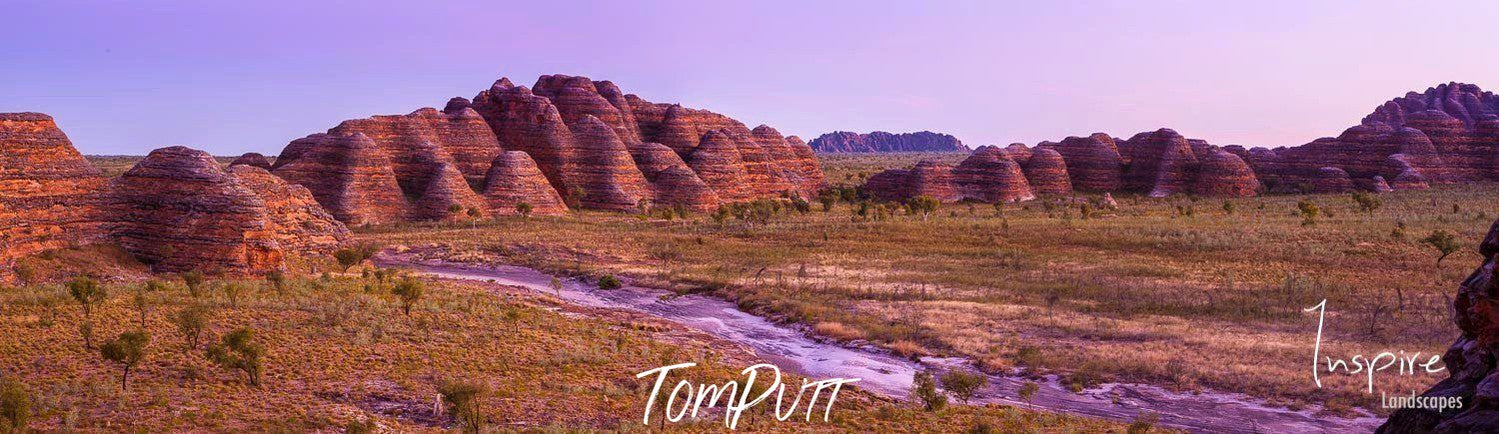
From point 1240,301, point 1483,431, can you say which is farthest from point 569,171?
point 1483,431

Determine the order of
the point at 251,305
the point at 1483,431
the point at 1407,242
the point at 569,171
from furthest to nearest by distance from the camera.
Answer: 1. the point at 569,171
2. the point at 1407,242
3. the point at 251,305
4. the point at 1483,431

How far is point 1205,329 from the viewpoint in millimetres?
28578

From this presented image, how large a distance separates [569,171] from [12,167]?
44.2 metres

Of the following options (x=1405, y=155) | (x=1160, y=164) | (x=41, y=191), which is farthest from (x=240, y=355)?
(x=1405, y=155)

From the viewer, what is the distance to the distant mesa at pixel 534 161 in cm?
6141

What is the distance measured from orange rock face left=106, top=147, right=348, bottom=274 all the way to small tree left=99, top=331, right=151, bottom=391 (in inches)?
519

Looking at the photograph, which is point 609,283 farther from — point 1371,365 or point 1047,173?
point 1047,173

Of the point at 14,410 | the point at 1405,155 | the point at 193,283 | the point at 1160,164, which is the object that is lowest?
the point at 14,410

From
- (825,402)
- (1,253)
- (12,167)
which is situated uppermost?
(12,167)

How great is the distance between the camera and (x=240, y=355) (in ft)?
68.9

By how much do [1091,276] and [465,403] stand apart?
28.8 meters

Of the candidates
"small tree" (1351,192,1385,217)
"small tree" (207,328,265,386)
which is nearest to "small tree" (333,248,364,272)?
"small tree" (207,328,265,386)

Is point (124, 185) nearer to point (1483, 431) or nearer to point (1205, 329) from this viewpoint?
point (1205, 329)

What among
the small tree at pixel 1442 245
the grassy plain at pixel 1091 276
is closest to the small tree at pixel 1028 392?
the grassy plain at pixel 1091 276
